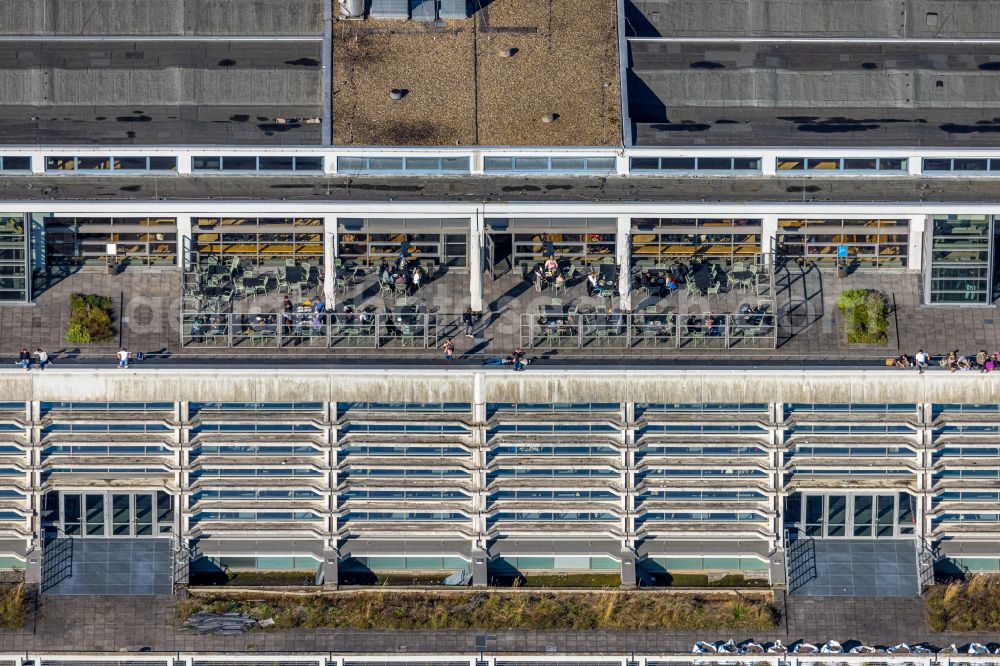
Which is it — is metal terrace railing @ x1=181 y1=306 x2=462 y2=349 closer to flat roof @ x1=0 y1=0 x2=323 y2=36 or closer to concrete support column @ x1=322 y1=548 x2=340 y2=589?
concrete support column @ x1=322 y1=548 x2=340 y2=589

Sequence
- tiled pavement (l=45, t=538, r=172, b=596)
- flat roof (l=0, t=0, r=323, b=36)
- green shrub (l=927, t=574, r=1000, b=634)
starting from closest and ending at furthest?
green shrub (l=927, t=574, r=1000, b=634), tiled pavement (l=45, t=538, r=172, b=596), flat roof (l=0, t=0, r=323, b=36)

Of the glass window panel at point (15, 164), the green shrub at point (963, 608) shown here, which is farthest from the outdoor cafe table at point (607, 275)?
the glass window panel at point (15, 164)

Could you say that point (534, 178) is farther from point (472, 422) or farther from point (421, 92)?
point (472, 422)

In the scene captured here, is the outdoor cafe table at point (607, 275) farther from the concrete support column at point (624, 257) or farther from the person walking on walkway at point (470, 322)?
the person walking on walkway at point (470, 322)

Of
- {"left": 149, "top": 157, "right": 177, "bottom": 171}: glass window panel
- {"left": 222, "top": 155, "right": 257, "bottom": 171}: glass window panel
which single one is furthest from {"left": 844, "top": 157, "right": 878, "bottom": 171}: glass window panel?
{"left": 149, "top": 157, "right": 177, "bottom": 171}: glass window panel

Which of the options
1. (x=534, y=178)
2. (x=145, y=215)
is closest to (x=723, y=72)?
(x=534, y=178)
